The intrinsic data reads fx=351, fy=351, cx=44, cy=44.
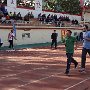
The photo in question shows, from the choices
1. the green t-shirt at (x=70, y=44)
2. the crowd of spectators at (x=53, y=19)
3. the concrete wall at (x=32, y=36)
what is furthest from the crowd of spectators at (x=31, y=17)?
the green t-shirt at (x=70, y=44)

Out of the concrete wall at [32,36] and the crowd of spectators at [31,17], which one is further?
the crowd of spectators at [31,17]

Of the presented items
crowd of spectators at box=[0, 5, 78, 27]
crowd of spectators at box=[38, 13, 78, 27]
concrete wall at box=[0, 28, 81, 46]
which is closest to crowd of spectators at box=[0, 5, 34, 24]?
crowd of spectators at box=[0, 5, 78, 27]

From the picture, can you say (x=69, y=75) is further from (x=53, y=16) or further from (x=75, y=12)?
(x=75, y=12)

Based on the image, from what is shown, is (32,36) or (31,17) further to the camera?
(31,17)

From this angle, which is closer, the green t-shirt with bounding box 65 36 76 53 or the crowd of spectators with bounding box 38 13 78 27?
the green t-shirt with bounding box 65 36 76 53

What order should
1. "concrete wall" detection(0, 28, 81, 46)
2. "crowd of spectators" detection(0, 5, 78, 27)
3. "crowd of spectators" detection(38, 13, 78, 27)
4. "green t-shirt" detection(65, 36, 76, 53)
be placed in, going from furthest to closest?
"crowd of spectators" detection(38, 13, 78, 27), "crowd of spectators" detection(0, 5, 78, 27), "concrete wall" detection(0, 28, 81, 46), "green t-shirt" detection(65, 36, 76, 53)

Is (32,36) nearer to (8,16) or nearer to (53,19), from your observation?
(8,16)

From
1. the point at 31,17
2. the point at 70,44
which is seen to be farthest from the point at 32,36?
the point at 70,44

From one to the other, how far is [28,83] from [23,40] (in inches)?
950

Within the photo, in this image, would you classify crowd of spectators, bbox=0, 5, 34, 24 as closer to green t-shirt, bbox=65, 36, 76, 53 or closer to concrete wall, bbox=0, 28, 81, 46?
concrete wall, bbox=0, 28, 81, 46

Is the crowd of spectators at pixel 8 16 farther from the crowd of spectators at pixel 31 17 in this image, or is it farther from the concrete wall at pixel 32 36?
the concrete wall at pixel 32 36

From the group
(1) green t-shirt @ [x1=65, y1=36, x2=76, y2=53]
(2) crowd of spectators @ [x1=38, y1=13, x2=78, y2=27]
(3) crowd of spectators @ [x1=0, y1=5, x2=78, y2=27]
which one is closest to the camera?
(1) green t-shirt @ [x1=65, y1=36, x2=76, y2=53]

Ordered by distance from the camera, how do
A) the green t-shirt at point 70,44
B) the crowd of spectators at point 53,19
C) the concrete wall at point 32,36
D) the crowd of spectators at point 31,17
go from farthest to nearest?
1. the crowd of spectators at point 53,19
2. the crowd of spectators at point 31,17
3. the concrete wall at point 32,36
4. the green t-shirt at point 70,44

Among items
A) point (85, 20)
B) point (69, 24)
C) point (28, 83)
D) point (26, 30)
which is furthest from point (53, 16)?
point (28, 83)
